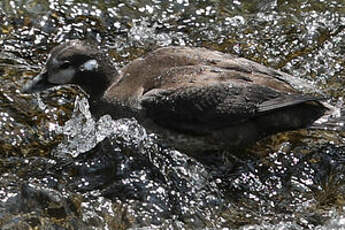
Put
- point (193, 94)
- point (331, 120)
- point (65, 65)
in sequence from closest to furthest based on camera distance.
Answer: point (193, 94), point (331, 120), point (65, 65)

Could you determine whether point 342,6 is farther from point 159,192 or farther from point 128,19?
point 159,192

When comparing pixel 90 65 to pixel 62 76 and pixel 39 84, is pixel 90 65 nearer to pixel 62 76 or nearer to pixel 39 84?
pixel 62 76

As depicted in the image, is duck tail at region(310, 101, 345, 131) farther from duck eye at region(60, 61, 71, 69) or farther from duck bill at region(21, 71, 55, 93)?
duck bill at region(21, 71, 55, 93)

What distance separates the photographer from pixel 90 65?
7.38m

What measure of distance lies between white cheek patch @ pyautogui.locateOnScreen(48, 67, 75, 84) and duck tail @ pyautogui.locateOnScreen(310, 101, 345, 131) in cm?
209

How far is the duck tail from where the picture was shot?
272 inches

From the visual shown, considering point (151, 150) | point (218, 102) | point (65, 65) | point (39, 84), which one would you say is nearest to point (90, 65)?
point (65, 65)

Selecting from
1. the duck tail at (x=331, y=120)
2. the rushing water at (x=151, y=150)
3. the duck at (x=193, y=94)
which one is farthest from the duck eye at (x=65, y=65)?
the duck tail at (x=331, y=120)

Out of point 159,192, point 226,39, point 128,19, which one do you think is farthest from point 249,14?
point 159,192

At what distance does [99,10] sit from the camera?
30.0ft

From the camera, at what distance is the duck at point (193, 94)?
6.87m

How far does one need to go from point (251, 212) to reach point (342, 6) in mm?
3347

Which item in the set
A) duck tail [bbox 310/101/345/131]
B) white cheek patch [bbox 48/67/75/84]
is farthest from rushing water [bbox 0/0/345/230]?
white cheek patch [bbox 48/67/75/84]

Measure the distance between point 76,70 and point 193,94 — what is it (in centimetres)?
113
